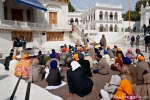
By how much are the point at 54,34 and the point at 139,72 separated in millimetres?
16890

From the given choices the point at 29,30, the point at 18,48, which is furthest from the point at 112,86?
the point at 29,30

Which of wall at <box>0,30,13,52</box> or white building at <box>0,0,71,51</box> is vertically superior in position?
white building at <box>0,0,71,51</box>

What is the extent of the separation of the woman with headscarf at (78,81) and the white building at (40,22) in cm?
1278

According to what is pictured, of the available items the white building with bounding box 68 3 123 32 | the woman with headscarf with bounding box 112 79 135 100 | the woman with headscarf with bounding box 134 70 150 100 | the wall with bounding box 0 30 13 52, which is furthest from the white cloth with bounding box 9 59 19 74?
the white building with bounding box 68 3 123 32

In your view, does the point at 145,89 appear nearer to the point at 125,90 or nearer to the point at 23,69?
the point at 125,90

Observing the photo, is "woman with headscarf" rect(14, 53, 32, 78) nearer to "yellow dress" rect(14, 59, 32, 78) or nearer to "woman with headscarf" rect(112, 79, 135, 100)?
"yellow dress" rect(14, 59, 32, 78)

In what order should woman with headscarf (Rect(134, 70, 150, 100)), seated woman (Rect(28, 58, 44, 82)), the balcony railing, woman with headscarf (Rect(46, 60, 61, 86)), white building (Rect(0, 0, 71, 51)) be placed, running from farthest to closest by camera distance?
white building (Rect(0, 0, 71, 51)), the balcony railing, seated woman (Rect(28, 58, 44, 82)), woman with headscarf (Rect(46, 60, 61, 86)), woman with headscarf (Rect(134, 70, 150, 100))

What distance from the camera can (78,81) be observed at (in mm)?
4230

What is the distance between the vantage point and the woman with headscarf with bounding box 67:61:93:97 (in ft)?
13.9

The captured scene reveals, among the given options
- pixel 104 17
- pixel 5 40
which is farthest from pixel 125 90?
pixel 104 17

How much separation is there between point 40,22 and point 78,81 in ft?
55.4

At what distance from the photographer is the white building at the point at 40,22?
57.2 feet

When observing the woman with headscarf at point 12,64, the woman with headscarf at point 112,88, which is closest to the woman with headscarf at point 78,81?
the woman with headscarf at point 112,88

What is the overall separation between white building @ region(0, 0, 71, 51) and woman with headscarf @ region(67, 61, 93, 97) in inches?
503
